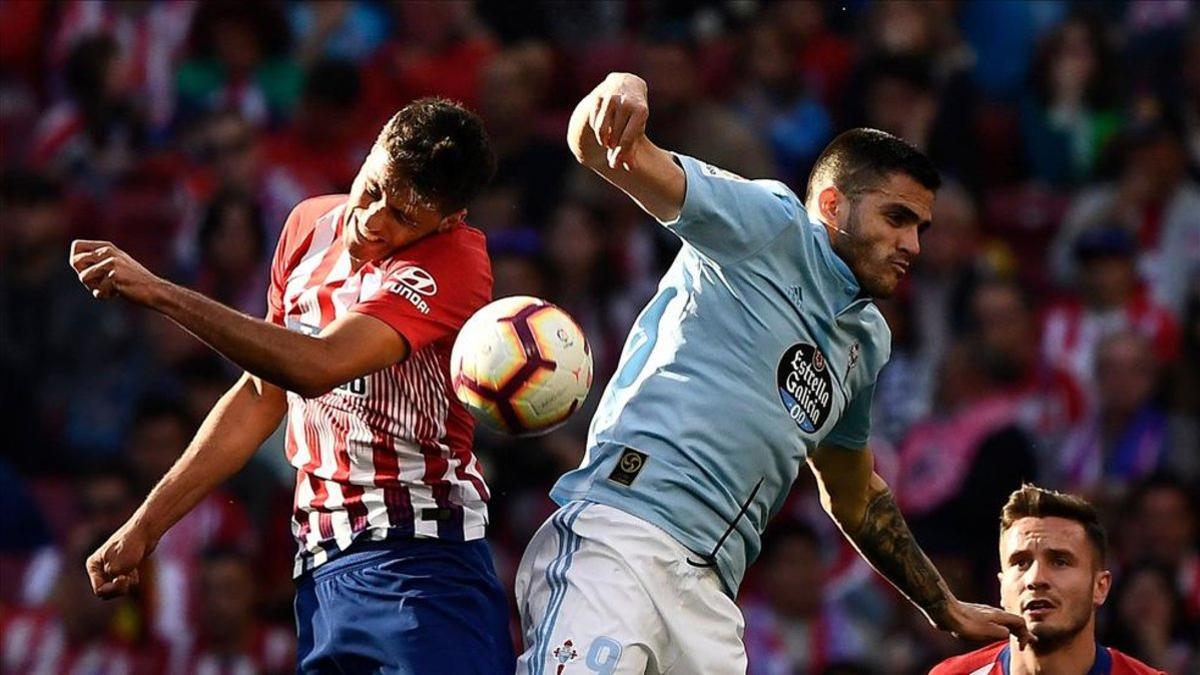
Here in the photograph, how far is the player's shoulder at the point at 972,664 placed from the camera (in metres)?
6.60

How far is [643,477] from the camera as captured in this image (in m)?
5.57

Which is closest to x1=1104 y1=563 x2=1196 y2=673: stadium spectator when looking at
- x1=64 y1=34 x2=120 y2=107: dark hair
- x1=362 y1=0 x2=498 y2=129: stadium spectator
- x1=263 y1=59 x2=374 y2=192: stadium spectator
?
x1=362 y1=0 x2=498 y2=129: stadium spectator

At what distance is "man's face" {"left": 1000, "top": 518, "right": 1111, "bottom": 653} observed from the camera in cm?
647

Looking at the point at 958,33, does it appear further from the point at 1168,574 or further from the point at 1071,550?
the point at 1071,550

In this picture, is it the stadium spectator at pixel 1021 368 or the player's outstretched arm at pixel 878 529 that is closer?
the player's outstretched arm at pixel 878 529

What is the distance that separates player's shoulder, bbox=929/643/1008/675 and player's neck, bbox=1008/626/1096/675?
0.11m

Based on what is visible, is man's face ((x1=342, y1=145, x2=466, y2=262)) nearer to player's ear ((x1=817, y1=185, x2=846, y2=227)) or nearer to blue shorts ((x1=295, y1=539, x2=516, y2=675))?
blue shorts ((x1=295, y1=539, x2=516, y2=675))

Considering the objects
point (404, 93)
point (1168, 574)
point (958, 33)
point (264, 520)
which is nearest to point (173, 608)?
point (264, 520)

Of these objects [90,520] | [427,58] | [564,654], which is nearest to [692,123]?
[427,58]

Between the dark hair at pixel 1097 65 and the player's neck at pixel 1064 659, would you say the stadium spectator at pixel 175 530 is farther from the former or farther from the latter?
the dark hair at pixel 1097 65

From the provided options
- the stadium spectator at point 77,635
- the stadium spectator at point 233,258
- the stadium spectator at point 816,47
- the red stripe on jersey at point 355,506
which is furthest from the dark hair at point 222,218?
the red stripe on jersey at point 355,506

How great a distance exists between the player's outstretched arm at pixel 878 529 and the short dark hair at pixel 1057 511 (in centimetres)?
42

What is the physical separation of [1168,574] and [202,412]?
4.56 metres

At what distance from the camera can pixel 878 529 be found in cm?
637
